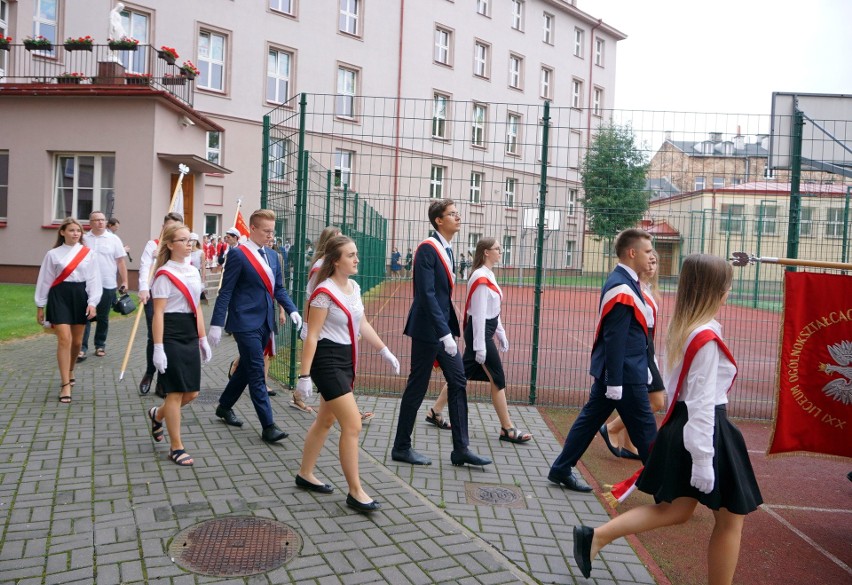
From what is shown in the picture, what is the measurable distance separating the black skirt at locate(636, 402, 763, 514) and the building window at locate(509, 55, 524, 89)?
1551 inches

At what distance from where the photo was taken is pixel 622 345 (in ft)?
16.0

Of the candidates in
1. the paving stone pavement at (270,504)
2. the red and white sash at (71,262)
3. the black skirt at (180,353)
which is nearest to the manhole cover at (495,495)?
the paving stone pavement at (270,504)

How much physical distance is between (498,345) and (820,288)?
2887 mm

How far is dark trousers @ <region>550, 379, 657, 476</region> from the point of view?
491 cm

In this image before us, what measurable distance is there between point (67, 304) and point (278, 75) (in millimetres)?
24838

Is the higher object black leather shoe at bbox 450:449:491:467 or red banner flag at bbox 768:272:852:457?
red banner flag at bbox 768:272:852:457

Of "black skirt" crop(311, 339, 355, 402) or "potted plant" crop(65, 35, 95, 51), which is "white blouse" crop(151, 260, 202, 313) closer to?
"black skirt" crop(311, 339, 355, 402)

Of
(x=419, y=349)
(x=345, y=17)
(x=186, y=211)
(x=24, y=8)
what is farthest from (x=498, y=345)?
(x=345, y=17)

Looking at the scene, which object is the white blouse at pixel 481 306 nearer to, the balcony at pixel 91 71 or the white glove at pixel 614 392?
the white glove at pixel 614 392

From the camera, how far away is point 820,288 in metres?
4.77

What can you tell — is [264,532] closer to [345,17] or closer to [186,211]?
[186,211]

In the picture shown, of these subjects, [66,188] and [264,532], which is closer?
[264,532]

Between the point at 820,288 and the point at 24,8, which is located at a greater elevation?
the point at 24,8

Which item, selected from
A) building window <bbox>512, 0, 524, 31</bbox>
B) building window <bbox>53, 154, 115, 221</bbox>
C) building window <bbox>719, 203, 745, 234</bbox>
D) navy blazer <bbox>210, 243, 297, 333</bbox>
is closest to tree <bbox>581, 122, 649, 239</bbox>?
building window <bbox>719, 203, 745, 234</bbox>
